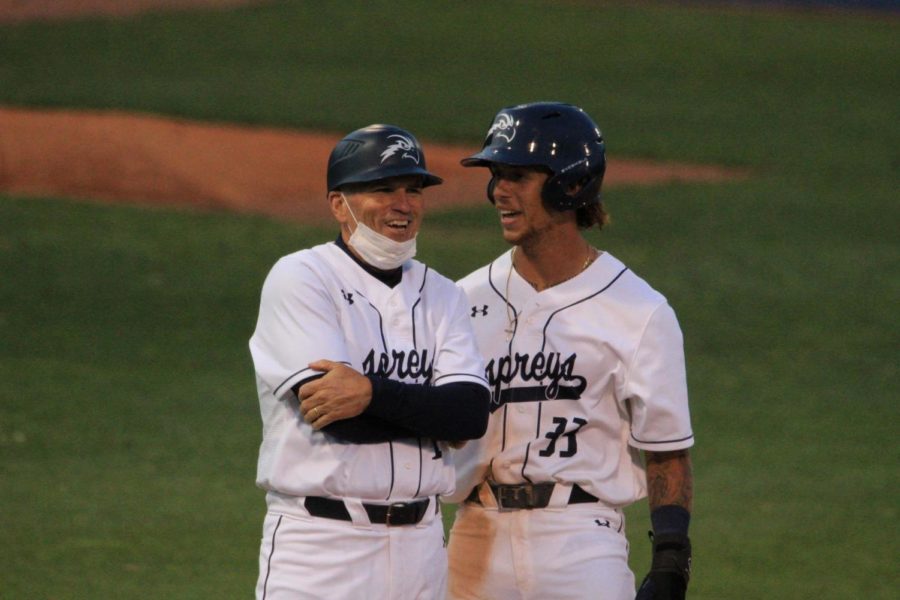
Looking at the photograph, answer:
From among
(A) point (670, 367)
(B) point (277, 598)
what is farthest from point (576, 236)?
(B) point (277, 598)

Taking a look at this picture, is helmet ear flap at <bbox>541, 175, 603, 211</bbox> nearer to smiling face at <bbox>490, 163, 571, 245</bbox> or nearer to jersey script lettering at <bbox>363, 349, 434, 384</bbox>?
smiling face at <bbox>490, 163, 571, 245</bbox>

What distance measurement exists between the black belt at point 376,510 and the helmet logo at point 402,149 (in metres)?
0.92

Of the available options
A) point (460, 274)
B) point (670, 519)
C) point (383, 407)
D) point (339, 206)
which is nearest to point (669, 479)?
point (670, 519)

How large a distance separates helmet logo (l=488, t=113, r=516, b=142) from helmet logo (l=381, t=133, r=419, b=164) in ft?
1.46

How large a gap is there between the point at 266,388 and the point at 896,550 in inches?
186

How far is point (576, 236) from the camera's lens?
4.86 meters

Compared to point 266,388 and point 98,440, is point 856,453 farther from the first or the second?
point 266,388

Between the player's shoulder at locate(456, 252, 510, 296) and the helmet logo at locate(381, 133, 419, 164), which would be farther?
the player's shoulder at locate(456, 252, 510, 296)

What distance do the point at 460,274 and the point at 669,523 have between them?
8.58m

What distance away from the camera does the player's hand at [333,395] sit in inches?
161

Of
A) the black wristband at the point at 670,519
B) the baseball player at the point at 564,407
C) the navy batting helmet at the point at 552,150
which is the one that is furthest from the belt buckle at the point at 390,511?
the navy batting helmet at the point at 552,150

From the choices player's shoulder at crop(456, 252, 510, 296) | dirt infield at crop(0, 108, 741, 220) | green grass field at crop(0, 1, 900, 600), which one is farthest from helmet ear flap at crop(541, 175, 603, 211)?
dirt infield at crop(0, 108, 741, 220)

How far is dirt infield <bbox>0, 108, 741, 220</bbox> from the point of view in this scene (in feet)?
53.6

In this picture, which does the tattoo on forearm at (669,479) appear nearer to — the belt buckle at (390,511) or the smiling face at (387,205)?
the belt buckle at (390,511)
